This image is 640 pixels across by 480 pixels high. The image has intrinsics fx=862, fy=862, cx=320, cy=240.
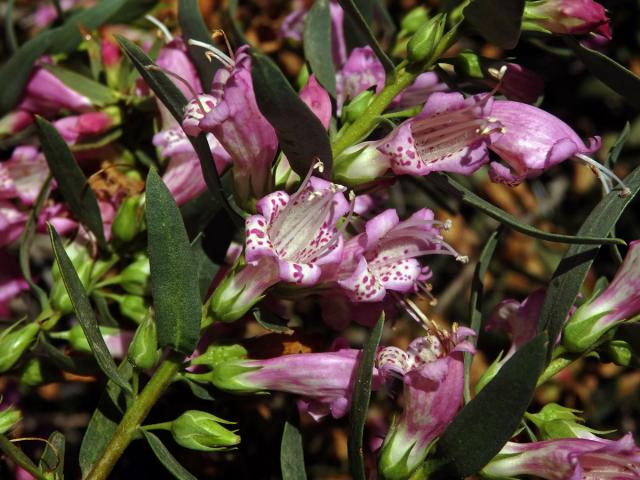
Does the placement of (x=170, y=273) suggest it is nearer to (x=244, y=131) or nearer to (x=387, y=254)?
(x=244, y=131)

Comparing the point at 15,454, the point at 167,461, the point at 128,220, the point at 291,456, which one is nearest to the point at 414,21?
the point at 128,220

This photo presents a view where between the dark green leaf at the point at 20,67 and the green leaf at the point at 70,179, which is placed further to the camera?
the dark green leaf at the point at 20,67

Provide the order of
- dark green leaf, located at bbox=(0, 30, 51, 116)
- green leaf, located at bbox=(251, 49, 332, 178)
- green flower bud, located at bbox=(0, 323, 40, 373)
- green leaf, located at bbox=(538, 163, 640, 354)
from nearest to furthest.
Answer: green leaf, located at bbox=(251, 49, 332, 178) < green leaf, located at bbox=(538, 163, 640, 354) < green flower bud, located at bbox=(0, 323, 40, 373) < dark green leaf, located at bbox=(0, 30, 51, 116)

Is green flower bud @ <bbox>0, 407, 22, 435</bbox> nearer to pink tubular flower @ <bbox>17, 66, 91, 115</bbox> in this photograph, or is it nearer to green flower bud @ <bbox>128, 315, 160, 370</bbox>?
green flower bud @ <bbox>128, 315, 160, 370</bbox>

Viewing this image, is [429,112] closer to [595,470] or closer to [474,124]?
[474,124]

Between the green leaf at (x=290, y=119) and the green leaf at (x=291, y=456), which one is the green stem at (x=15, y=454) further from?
the green leaf at (x=290, y=119)

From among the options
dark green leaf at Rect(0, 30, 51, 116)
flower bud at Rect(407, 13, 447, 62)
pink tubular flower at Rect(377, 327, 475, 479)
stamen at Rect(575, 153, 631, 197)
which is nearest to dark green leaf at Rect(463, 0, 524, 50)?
flower bud at Rect(407, 13, 447, 62)

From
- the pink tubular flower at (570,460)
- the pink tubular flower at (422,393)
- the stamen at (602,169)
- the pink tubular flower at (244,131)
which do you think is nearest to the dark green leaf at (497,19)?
Result: the stamen at (602,169)
